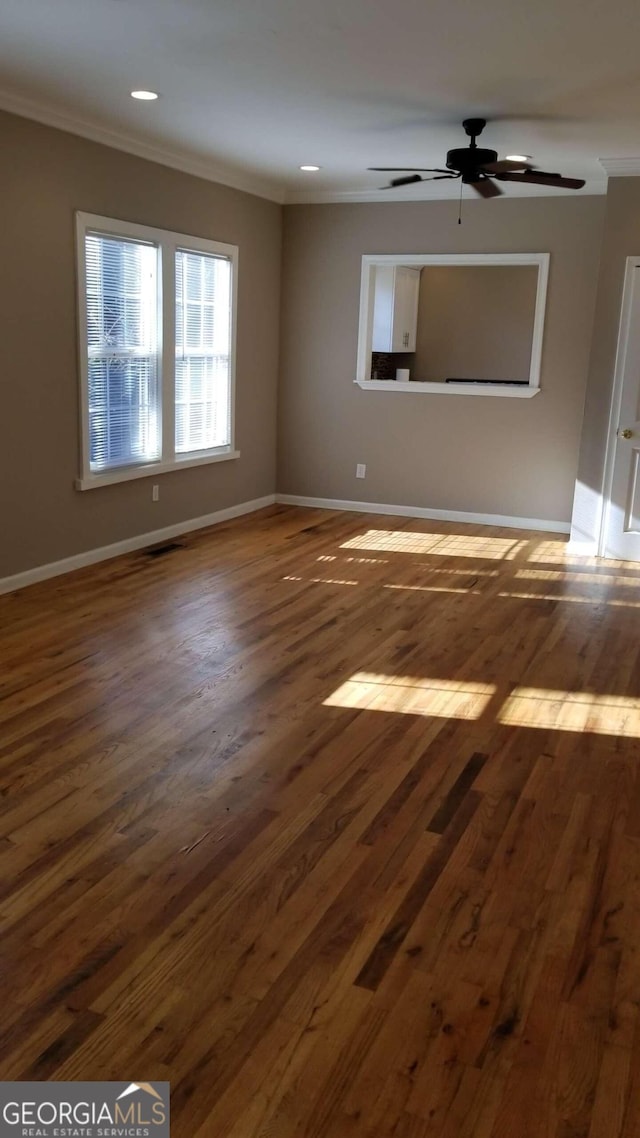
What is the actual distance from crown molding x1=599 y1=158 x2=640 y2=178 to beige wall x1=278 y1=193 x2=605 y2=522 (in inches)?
28.6

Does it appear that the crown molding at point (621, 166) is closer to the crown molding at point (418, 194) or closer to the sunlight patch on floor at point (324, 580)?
the crown molding at point (418, 194)

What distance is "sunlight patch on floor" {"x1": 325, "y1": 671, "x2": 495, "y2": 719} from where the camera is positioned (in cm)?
Result: 390

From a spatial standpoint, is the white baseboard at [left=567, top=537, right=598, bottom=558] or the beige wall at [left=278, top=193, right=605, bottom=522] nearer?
the white baseboard at [left=567, top=537, right=598, bottom=558]

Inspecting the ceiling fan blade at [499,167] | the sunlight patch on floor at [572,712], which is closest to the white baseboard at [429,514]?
the ceiling fan blade at [499,167]

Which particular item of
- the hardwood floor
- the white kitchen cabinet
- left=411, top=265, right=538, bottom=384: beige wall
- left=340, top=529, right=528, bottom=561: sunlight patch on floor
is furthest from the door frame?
left=411, top=265, right=538, bottom=384: beige wall

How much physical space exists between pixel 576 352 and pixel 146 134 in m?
3.56

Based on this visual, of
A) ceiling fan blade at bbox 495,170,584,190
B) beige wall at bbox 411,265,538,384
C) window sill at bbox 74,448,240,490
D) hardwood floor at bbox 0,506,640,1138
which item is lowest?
hardwood floor at bbox 0,506,640,1138

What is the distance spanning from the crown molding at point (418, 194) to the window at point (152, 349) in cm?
104

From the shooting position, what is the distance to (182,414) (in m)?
7.00

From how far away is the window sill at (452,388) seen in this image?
24.7 ft

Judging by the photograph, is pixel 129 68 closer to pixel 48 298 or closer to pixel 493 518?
pixel 48 298

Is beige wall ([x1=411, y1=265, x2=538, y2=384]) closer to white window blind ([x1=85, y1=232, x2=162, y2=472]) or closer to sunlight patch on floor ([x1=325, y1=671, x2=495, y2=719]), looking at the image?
white window blind ([x1=85, y1=232, x2=162, y2=472])

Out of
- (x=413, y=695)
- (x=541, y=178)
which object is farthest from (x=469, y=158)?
(x=413, y=695)

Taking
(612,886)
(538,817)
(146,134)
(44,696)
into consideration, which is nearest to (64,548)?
(44,696)
